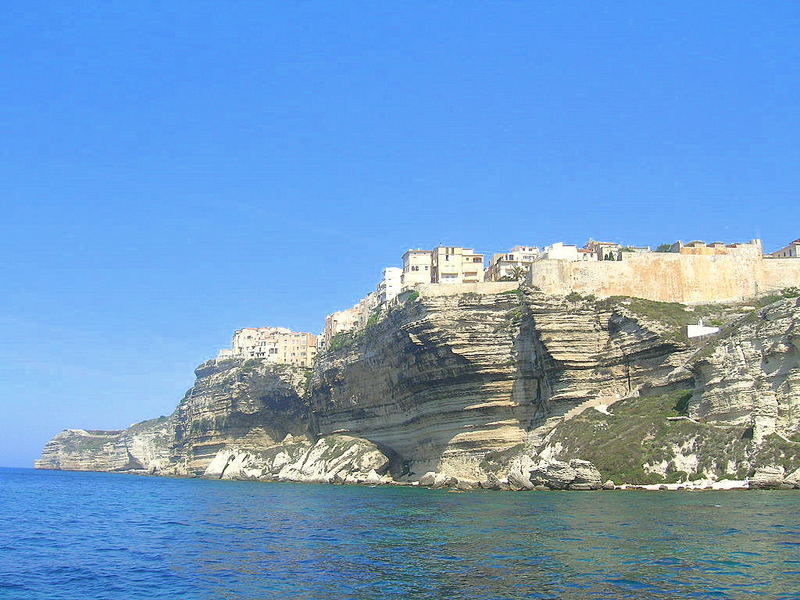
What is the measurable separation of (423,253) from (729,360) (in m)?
49.9

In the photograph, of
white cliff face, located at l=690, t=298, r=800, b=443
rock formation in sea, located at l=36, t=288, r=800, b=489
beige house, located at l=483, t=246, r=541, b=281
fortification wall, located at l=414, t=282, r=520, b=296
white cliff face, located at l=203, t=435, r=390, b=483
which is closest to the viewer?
white cliff face, located at l=690, t=298, r=800, b=443

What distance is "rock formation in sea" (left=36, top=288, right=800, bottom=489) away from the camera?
4788cm

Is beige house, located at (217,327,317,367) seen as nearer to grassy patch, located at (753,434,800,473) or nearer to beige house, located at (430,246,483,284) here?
beige house, located at (430,246,483,284)

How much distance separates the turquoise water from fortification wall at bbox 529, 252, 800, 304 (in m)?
31.7

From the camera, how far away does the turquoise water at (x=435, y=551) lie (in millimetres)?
18844

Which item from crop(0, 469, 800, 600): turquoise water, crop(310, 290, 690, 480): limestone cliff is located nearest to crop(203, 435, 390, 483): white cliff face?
crop(310, 290, 690, 480): limestone cliff

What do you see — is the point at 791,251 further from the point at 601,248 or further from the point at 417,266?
the point at 417,266

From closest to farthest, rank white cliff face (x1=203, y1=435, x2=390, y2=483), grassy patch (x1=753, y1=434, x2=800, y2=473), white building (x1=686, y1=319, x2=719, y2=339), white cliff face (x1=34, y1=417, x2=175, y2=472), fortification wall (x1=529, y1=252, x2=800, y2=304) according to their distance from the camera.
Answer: grassy patch (x1=753, y1=434, x2=800, y2=473), white building (x1=686, y1=319, x2=719, y2=339), fortification wall (x1=529, y1=252, x2=800, y2=304), white cliff face (x1=203, y1=435, x2=390, y2=483), white cliff face (x1=34, y1=417, x2=175, y2=472)

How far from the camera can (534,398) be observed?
67.2 m

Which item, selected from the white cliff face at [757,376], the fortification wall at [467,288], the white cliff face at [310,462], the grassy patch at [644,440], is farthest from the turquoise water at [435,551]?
the white cliff face at [310,462]

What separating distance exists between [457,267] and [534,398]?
27250 mm

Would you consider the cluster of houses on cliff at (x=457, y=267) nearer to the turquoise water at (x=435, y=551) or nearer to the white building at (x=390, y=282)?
the white building at (x=390, y=282)

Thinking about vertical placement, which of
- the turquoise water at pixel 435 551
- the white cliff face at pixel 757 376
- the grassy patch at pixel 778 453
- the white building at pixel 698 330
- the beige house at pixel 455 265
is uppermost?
the beige house at pixel 455 265

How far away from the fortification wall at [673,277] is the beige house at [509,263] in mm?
13499
